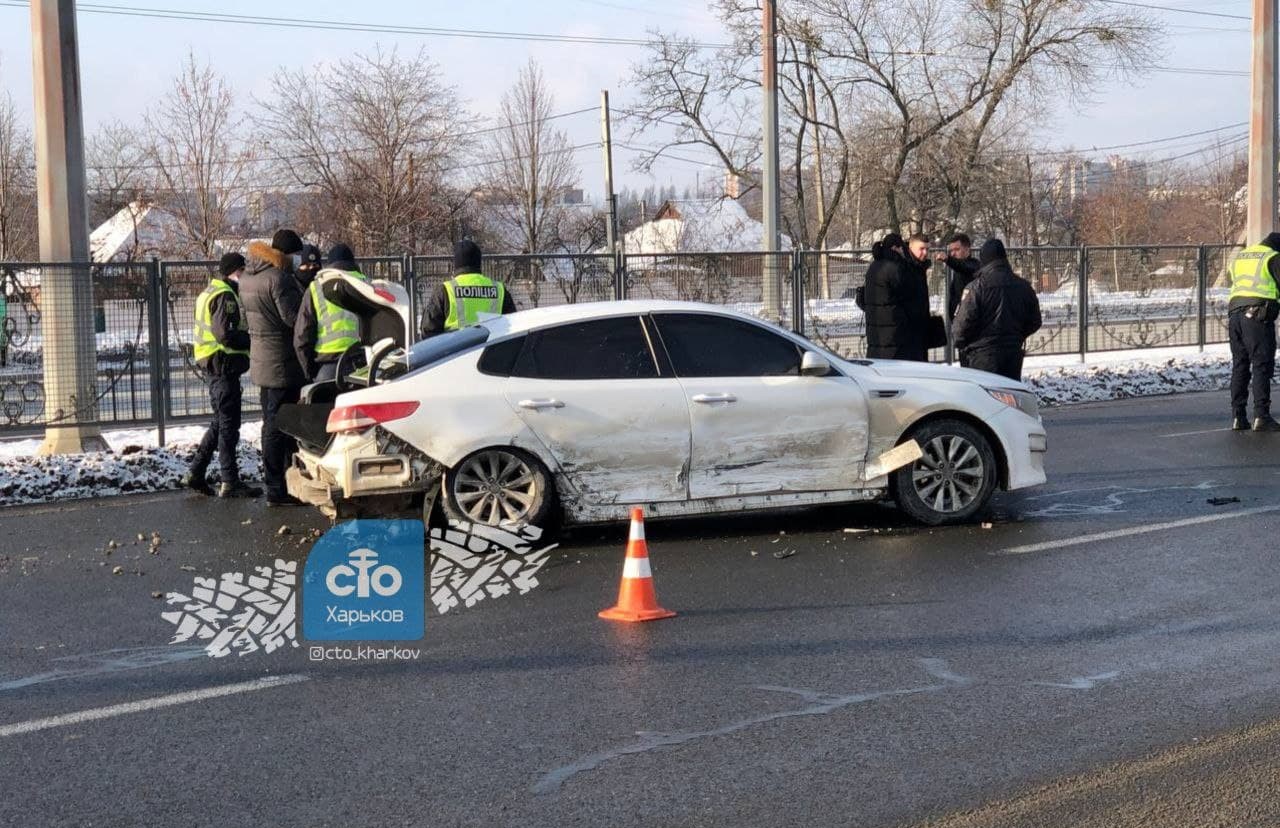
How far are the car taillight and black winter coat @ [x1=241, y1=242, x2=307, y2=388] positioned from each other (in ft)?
7.35

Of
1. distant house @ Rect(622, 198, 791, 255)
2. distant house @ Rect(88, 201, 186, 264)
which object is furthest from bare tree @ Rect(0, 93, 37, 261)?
distant house @ Rect(622, 198, 791, 255)

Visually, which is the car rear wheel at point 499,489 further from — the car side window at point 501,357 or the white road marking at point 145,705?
the white road marking at point 145,705

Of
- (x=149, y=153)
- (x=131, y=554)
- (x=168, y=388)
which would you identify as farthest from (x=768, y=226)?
(x=149, y=153)

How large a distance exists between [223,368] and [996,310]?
6195 mm

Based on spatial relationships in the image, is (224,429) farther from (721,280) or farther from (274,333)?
(721,280)

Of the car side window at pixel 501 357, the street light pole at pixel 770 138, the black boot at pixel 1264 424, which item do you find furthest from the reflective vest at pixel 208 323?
the street light pole at pixel 770 138

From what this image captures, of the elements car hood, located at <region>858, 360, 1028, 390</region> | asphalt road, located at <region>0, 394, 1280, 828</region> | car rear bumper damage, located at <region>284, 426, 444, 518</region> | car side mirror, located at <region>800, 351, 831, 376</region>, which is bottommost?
asphalt road, located at <region>0, 394, 1280, 828</region>

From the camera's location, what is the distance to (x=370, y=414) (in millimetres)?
8273

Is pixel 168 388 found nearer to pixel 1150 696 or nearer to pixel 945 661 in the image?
pixel 945 661

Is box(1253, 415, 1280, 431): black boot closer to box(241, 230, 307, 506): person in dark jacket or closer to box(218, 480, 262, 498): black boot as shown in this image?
box(241, 230, 307, 506): person in dark jacket

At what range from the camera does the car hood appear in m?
9.16

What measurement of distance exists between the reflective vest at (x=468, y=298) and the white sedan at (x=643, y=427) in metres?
1.82

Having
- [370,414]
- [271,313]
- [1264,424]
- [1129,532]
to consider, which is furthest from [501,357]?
[1264,424]

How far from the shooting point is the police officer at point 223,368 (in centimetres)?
1066
